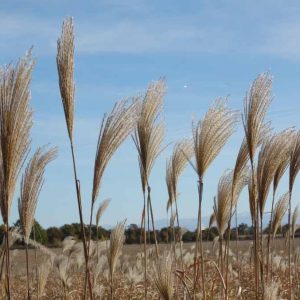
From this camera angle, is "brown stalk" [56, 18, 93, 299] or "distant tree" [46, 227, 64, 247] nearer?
"brown stalk" [56, 18, 93, 299]

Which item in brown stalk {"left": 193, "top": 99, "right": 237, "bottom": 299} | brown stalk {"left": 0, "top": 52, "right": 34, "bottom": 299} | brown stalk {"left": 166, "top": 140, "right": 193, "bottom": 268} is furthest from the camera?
brown stalk {"left": 166, "top": 140, "right": 193, "bottom": 268}

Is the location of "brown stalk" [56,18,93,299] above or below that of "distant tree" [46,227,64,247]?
above

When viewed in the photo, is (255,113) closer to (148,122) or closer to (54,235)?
(148,122)

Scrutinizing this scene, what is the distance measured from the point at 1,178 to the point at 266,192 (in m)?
2.14

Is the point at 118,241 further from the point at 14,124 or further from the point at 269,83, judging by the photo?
the point at 14,124

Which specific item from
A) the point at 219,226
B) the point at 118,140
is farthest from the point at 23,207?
the point at 219,226

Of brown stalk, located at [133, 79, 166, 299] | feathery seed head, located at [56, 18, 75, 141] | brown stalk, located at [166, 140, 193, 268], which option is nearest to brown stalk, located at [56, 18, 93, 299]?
feathery seed head, located at [56, 18, 75, 141]

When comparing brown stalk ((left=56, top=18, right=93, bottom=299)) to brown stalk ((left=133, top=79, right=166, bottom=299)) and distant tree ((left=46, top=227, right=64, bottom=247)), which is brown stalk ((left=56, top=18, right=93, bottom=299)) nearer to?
brown stalk ((left=133, top=79, right=166, bottom=299))


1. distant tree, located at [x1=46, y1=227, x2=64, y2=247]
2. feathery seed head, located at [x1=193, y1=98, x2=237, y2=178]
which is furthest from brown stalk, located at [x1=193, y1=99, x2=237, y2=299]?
distant tree, located at [x1=46, y1=227, x2=64, y2=247]

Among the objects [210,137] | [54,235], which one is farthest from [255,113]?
[54,235]

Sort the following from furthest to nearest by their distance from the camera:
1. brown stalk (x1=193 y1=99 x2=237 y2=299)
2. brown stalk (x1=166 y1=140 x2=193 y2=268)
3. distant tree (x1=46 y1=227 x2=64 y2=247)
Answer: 1. distant tree (x1=46 y1=227 x2=64 y2=247)
2. brown stalk (x1=166 y1=140 x2=193 y2=268)
3. brown stalk (x1=193 y1=99 x2=237 y2=299)

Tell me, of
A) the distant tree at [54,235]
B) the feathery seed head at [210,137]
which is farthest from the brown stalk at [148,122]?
the distant tree at [54,235]

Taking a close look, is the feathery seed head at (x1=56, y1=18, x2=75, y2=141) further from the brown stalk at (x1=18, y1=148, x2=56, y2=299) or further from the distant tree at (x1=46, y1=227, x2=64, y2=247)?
the distant tree at (x1=46, y1=227, x2=64, y2=247)

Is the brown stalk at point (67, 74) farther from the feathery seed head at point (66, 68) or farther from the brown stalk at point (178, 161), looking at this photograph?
the brown stalk at point (178, 161)
